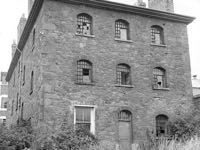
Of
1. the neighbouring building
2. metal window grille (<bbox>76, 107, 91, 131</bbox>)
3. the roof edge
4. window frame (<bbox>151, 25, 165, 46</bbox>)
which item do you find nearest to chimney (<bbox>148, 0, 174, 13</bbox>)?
window frame (<bbox>151, 25, 165, 46</bbox>)

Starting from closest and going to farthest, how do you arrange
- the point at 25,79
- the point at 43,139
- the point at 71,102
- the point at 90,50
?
the point at 43,139
the point at 71,102
the point at 90,50
the point at 25,79

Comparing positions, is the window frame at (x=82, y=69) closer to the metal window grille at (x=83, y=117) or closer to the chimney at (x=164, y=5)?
the metal window grille at (x=83, y=117)

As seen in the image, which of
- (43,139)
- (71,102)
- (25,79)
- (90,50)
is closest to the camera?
(43,139)

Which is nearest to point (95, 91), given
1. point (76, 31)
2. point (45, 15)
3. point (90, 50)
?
point (90, 50)

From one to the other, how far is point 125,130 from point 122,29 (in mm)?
7020

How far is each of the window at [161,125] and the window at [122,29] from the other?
6025 mm

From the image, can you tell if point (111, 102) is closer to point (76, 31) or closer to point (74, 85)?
point (74, 85)

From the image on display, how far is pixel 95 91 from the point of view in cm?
2225

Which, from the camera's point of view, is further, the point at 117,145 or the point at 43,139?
the point at 117,145

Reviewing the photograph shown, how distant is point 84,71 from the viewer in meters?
22.6

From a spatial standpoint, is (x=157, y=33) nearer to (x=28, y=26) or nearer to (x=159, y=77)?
(x=159, y=77)

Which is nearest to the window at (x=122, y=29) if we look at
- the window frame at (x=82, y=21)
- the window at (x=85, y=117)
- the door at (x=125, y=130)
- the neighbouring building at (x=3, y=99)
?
the window frame at (x=82, y=21)

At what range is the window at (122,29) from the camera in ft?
79.5

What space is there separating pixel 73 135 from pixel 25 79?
972cm
